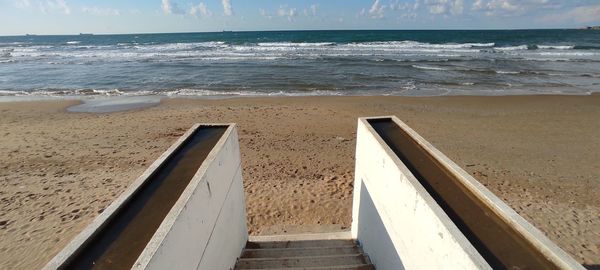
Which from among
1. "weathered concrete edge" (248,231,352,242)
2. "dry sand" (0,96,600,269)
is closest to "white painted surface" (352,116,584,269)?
"weathered concrete edge" (248,231,352,242)

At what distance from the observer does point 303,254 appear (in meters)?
4.55

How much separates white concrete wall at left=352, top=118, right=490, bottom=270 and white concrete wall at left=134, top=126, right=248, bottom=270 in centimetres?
164

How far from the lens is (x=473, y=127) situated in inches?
444

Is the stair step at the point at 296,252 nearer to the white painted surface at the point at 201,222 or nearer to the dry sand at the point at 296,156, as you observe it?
the white painted surface at the point at 201,222

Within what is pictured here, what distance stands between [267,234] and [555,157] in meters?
7.70

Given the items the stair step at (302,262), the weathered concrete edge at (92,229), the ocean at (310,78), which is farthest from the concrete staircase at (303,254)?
the ocean at (310,78)

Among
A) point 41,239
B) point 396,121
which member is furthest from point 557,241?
point 41,239

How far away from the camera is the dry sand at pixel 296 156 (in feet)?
20.1

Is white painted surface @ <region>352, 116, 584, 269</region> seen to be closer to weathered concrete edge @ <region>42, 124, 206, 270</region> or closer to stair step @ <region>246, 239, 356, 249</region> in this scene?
stair step @ <region>246, 239, 356, 249</region>

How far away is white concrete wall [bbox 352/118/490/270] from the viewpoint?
82.0 inches

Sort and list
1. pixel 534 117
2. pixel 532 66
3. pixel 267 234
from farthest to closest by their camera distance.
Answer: pixel 532 66 < pixel 534 117 < pixel 267 234

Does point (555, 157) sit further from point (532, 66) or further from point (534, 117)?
point (532, 66)

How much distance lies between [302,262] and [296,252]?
402 mm

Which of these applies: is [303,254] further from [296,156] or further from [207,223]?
[296,156]
